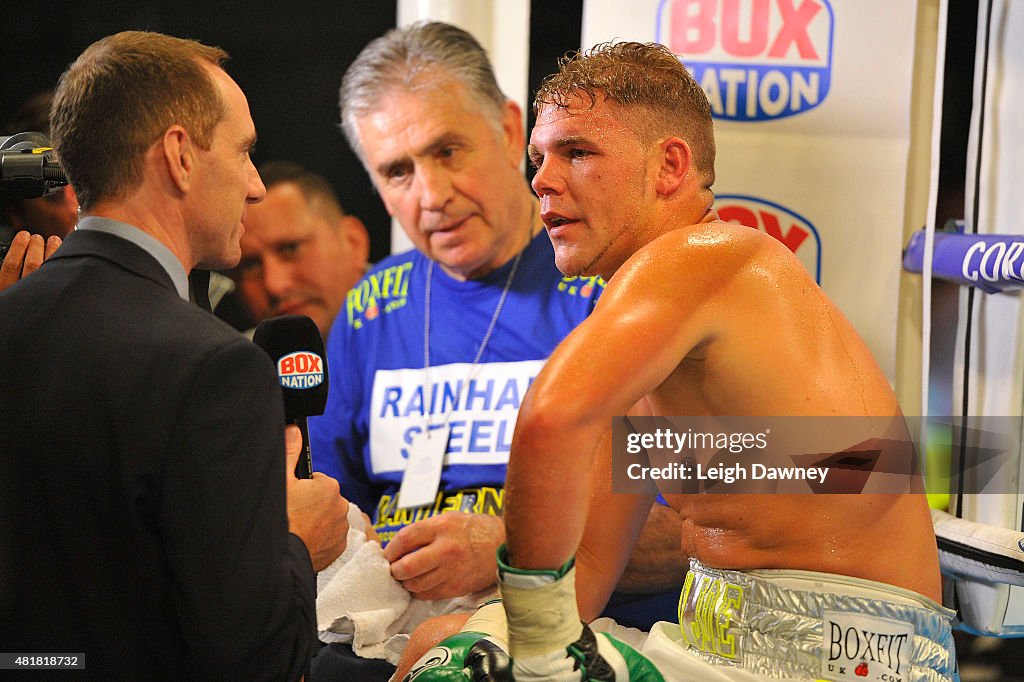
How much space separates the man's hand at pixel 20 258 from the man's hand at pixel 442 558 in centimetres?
78

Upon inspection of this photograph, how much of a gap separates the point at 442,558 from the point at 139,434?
0.89 metres

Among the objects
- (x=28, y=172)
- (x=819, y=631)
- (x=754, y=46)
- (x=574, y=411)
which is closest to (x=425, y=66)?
(x=754, y=46)

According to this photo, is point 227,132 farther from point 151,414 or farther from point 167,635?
point 167,635

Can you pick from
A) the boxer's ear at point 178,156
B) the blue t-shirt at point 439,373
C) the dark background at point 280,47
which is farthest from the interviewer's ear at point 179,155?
the dark background at point 280,47

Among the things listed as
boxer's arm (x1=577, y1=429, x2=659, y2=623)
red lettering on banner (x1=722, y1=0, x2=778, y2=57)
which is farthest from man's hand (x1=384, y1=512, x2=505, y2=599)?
red lettering on banner (x1=722, y1=0, x2=778, y2=57)

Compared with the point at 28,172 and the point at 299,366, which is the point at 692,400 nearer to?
the point at 299,366

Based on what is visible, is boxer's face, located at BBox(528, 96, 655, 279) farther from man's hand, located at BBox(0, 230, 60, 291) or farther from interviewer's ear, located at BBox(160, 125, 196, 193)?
man's hand, located at BBox(0, 230, 60, 291)

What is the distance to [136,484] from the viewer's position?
3.60 feet

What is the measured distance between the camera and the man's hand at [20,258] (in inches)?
59.1

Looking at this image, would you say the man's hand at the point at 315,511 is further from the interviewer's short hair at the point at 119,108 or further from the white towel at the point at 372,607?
the white towel at the point at 372,607

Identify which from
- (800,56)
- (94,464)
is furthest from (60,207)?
(800,56)

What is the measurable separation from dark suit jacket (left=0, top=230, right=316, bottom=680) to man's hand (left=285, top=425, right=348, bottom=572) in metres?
0.13

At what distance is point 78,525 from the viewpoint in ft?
3.69

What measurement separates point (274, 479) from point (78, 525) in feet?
0.69
